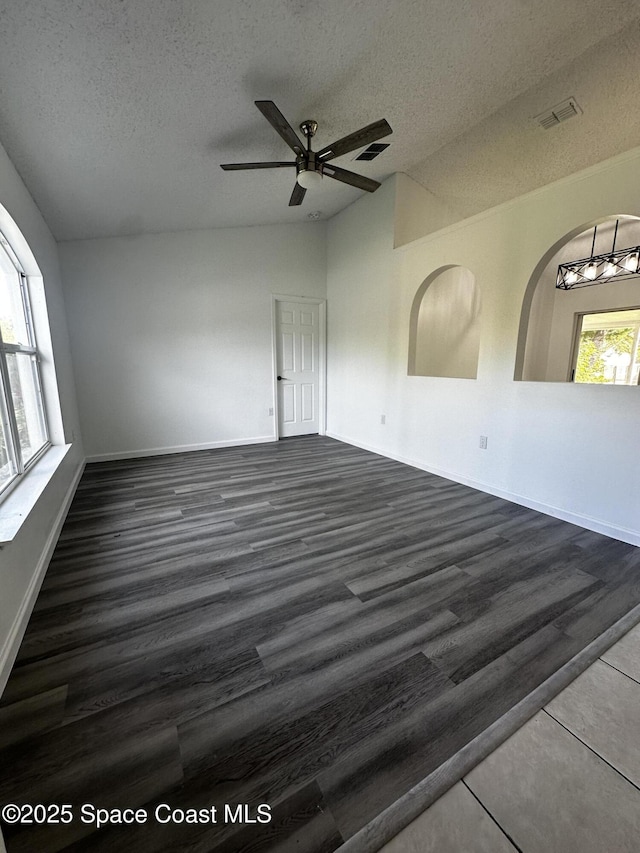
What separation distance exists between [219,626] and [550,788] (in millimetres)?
1358

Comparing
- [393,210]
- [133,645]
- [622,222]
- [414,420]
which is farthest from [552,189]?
[133,645]

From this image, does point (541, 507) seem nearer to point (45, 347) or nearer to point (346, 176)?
point (346, 176)

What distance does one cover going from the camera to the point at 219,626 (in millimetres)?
1707

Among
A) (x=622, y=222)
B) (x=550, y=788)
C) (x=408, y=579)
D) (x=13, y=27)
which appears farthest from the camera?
(x=622, y=222)

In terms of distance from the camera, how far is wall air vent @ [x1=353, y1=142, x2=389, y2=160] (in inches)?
130

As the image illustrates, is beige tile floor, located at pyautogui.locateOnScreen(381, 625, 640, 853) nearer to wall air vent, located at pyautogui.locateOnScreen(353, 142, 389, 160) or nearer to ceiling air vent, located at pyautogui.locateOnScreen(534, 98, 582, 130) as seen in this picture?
ceiling air vent, located at pyautogui.locateOnScreen(534, 98, 582, 130)

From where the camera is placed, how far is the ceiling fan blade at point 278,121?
2045 millimetres

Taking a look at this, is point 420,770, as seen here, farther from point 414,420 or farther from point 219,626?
point 414,420

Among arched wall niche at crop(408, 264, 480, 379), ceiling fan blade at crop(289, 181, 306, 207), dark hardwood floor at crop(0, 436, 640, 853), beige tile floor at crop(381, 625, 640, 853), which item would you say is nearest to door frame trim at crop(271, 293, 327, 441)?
arched wall niche at crop(408, 264, 480, 379)

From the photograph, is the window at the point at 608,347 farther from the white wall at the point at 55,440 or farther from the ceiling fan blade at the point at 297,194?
the white wall at the point at 55,440

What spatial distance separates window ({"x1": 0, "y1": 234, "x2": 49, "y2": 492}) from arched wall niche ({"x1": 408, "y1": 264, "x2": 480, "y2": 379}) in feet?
13.7

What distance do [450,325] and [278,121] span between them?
3609 millimetres

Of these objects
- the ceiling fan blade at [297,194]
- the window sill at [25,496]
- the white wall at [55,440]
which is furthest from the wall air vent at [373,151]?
the window sill at [25,496]

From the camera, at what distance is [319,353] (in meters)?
5.66
